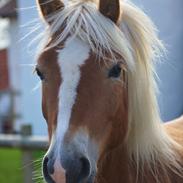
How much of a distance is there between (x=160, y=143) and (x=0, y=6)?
18.3 metres

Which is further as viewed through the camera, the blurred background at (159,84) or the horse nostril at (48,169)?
the blurred background at (159,84)

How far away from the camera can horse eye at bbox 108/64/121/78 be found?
9.80 feet

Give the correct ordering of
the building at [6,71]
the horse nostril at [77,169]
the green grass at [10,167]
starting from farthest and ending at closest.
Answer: the building at [6,71]
the green grass at [10,167]
the horse nostril at [77,169]

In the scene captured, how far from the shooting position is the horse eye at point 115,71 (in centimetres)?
299

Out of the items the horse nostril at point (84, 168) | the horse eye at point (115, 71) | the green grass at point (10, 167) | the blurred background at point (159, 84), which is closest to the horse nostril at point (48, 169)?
the horse nostril at point (84, 168)

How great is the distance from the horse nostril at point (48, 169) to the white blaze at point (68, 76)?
8 cm

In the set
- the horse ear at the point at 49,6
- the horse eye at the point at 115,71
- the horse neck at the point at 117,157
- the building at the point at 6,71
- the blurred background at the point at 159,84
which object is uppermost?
the horse ear at the point at 49,6

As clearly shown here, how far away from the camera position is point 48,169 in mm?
2727

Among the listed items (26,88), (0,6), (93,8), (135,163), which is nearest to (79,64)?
(93,8)

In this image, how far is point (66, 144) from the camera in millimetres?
2713

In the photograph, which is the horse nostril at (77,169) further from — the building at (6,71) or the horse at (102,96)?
the building at (6,71)

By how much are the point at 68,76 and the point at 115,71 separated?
25 cm

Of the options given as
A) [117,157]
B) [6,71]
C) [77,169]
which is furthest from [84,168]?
[6,71]

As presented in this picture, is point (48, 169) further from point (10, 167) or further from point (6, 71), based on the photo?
point (6, 71)
